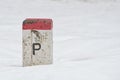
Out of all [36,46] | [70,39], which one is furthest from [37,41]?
[70,39]

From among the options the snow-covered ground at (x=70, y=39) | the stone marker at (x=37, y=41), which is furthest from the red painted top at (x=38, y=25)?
the snow-covered ground at (x=70, y=39)

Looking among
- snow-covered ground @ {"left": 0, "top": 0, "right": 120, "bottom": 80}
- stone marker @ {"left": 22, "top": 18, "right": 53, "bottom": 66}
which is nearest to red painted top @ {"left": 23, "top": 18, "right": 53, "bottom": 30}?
stone marker @ {"left": 22, "top": 18, "right": 53, "bottom": 66}

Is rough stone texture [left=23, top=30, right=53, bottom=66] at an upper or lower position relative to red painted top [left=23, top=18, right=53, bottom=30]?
lower

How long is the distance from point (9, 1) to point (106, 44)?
7.63 ft

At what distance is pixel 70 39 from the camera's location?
9.39ft

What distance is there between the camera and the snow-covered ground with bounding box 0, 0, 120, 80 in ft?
6.47

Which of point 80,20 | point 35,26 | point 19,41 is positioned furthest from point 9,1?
point 35,26

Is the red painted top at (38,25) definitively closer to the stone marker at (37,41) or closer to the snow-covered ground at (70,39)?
the stone marker at (37,41)

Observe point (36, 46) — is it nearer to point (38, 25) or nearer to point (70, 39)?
point (38, 25)

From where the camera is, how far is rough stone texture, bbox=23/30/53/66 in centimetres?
207

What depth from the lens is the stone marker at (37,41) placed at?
206 centimetres

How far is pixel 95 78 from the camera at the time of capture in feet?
6.20

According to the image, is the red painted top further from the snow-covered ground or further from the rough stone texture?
the snow-covered ground

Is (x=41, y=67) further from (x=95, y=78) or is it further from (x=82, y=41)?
(x=82, y=41)
